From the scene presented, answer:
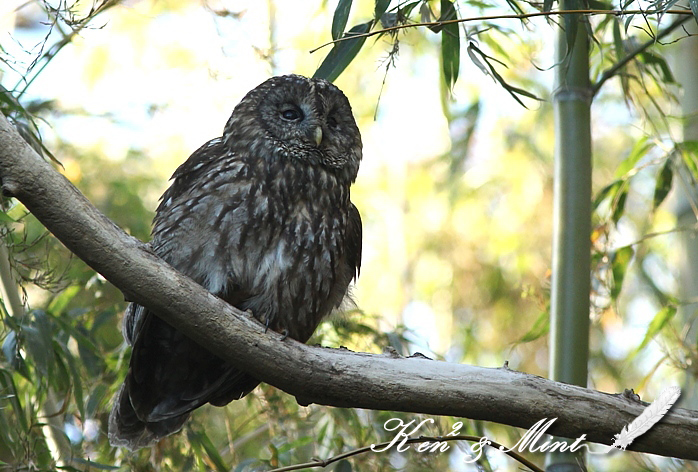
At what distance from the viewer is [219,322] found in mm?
1961

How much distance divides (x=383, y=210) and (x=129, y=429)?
17.1 ft

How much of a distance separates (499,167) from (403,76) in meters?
1.39

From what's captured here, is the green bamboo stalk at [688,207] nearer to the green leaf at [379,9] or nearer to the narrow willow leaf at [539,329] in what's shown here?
the narrow willow leaf at [539,329]

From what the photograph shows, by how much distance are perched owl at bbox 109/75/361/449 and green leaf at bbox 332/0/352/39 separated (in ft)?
2.16

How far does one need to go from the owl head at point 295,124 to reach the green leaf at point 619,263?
104 cm

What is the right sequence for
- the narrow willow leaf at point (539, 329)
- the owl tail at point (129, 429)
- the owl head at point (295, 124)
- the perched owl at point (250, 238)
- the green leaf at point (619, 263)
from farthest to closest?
the green leaf at point (619, 263), the narrow willow leaf at point (539, 329), the owl head at point (295, 124), the owl tail at point (129, 429), the perched owl at point (250, 238)

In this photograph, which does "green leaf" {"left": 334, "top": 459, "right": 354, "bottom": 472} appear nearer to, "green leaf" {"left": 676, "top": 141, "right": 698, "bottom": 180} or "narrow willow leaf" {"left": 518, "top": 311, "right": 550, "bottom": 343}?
"narrow willow leaf" {"left": 518, "top": 311, "right": 550, "bottom": 343}

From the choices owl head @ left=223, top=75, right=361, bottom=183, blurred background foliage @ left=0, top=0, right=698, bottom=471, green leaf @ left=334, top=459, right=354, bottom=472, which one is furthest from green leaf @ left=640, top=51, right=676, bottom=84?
green leaf @ left=334, top=459, right=354, bottom=472

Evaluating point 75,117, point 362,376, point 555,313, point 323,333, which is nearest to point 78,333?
point 323,333

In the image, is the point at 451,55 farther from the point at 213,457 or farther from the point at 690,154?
the point at 213,457

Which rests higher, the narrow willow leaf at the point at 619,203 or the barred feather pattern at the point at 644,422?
the narrow willow leaf at the point at 619,203

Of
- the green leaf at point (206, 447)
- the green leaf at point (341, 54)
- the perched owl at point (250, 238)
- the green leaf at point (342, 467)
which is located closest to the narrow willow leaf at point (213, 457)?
the green leaf at point (206, 447)

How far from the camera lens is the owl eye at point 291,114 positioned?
2.89m

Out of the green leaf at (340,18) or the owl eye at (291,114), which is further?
the owl eye at (291,114)
